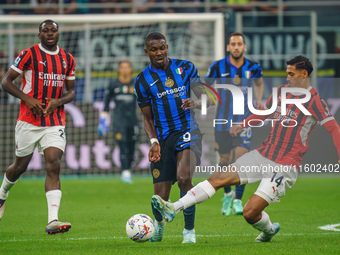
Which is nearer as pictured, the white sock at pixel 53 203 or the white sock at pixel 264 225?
the white sock at pixel 264 225

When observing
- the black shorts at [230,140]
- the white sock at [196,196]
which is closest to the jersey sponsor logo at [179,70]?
the white sock at [196,196]

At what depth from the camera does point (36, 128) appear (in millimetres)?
7617

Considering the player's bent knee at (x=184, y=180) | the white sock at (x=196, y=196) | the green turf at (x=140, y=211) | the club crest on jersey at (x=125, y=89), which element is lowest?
the green turf at (x=140, y=211)

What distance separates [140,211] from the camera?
31.4ft

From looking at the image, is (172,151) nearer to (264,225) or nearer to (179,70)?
(179,70)

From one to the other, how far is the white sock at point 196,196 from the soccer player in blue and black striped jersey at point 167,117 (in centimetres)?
33

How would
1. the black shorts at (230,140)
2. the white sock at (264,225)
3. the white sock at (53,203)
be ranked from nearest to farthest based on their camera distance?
the white sock at (264,225), the white sock at (53,203), the black shorts at (230,140)

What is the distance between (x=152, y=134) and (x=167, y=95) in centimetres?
43

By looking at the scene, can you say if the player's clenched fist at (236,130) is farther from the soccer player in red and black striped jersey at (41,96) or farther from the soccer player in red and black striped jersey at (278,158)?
the soccer player in red and black striped jersey at (41,96)

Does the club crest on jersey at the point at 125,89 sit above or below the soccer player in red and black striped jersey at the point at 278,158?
above

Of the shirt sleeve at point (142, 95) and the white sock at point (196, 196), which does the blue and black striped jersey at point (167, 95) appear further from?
the white sock at point (196, 196)

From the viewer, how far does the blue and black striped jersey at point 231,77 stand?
31.9 ft

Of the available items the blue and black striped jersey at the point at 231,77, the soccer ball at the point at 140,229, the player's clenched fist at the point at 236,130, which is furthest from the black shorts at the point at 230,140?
the soccer ball at the point at 140,229

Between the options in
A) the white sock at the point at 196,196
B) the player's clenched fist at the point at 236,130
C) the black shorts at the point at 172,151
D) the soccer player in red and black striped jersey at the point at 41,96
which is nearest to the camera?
the white sock at the point at 196,196
